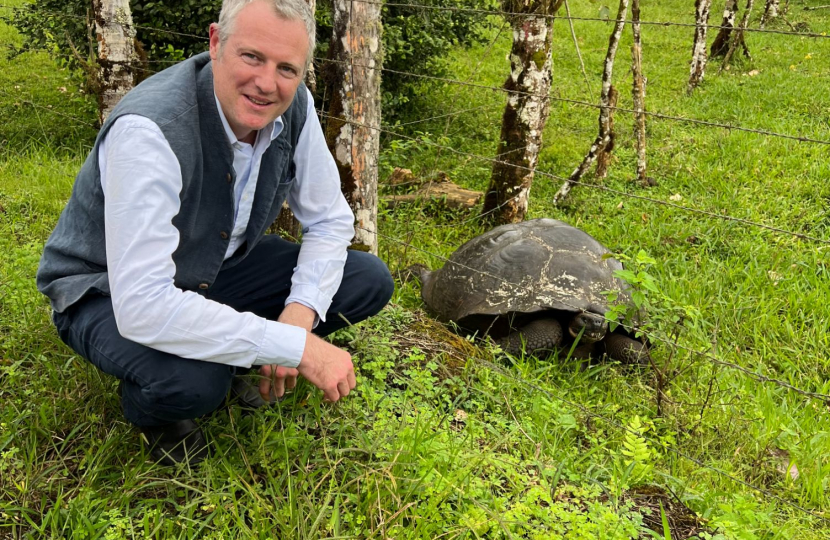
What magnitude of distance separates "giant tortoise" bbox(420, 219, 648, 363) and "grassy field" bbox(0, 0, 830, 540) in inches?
7.7

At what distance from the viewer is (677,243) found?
5488mm

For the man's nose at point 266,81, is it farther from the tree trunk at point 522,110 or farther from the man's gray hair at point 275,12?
the tree trunk at point 522,110

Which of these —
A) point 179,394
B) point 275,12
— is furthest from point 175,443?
point 275,12

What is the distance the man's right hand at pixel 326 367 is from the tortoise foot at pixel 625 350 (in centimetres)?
227

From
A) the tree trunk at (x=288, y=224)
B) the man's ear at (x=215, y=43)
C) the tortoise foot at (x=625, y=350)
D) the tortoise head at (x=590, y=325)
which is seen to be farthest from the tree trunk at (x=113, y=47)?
the tortoise foot at (x=625, y=350)

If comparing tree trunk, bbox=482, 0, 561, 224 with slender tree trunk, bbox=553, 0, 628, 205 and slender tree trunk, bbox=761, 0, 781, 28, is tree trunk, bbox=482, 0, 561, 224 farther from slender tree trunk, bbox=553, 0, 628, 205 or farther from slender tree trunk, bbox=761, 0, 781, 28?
slender tree trunk, bbox=761, 0, 781, 28

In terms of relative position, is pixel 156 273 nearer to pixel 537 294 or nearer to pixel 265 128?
pixel 265 128

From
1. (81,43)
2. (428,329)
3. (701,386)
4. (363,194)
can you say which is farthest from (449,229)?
(81,43)

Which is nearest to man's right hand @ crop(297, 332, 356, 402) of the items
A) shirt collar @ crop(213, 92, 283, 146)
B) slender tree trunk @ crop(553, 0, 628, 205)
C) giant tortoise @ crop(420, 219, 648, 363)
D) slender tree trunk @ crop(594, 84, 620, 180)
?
shirt collar @ crop(213, 92, 283, 146)

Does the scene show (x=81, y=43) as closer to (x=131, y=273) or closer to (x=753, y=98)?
(x=131, y=273)

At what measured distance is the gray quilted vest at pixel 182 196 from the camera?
214 centimetres

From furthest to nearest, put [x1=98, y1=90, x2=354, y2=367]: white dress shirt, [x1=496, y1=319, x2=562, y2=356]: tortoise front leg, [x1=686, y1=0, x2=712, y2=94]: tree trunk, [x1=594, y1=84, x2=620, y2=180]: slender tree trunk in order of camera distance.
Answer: [x1=686, y1=0, x2=712, y2=94]: tree trunk → [x1=594, y1=84, x2=620, y2=180]: slender tree trunk → [x1=496, y1=319, x2=562, y2=356]: tortoise front leg → [x1=98, y1=90, x2=354, y2=367]: white dress shirt

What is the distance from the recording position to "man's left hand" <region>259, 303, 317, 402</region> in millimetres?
2320

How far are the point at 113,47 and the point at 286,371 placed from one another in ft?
10.1
